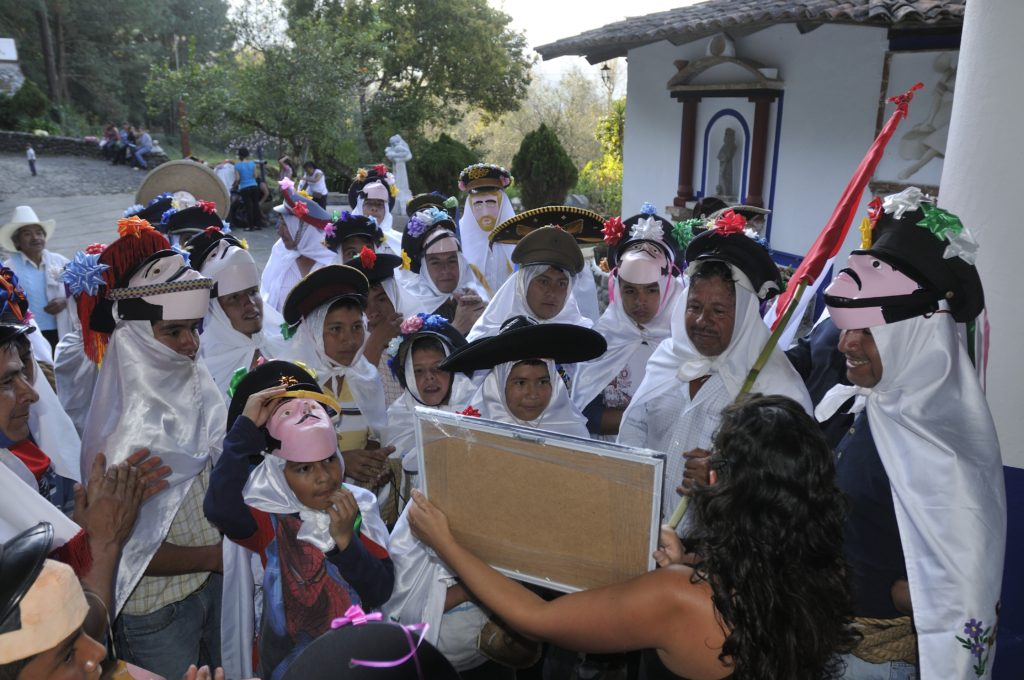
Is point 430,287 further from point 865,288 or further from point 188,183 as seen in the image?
point 865,288

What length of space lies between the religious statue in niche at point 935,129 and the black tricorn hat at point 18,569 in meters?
8.90

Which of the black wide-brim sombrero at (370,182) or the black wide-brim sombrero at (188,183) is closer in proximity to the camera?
the black wide-brim sombrero at (188,183)

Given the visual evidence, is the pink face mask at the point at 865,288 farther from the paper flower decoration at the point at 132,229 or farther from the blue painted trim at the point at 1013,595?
the paper flower decoration at the point at 132,229

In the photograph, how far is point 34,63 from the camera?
132 ft

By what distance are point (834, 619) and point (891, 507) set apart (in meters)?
0.92

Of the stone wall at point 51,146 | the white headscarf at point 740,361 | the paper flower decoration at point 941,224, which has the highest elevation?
the stone wall at point 51,146

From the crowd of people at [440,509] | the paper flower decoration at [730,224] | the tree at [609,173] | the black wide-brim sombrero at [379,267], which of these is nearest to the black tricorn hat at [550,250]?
the crowd of people at [440,509]

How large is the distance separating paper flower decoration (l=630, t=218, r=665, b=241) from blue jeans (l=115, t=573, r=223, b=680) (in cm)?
310

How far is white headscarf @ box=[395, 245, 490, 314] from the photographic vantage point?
5.93 m

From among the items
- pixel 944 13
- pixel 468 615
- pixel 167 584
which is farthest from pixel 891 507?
pixel 944 13

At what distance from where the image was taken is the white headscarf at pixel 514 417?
3.55 metres

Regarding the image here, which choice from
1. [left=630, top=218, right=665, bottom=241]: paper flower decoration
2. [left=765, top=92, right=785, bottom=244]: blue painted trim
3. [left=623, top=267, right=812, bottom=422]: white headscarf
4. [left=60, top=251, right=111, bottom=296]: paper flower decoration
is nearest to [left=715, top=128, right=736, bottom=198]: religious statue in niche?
[left=765, top=92, right=785, bottom=244]: blue painted trim

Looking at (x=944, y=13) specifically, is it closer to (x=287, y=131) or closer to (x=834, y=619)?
(x=834, y=619)

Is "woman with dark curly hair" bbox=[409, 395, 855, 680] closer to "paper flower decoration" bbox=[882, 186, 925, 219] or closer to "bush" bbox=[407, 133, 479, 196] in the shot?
"paper flower decoration" bbox=[882, 186, 925, 219]
